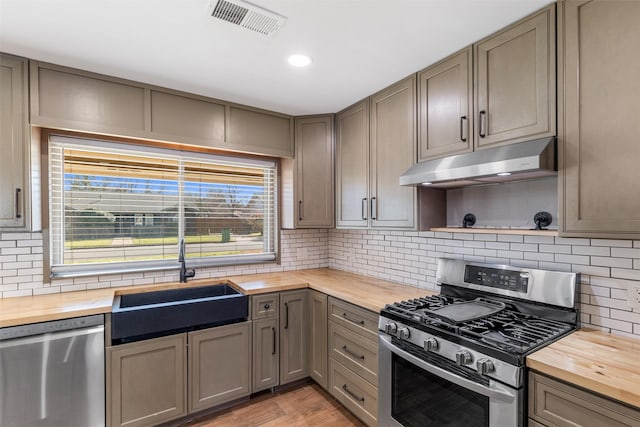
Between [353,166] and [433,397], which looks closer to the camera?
[433,397]

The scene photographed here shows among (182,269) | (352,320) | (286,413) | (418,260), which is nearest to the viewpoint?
(352,320)

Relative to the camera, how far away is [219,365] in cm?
229

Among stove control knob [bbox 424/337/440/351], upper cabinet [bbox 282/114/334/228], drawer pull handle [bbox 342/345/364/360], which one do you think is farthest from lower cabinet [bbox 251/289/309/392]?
stove control knob [bbox 424/337/440/351]

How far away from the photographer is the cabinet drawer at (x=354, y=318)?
2.03 metres

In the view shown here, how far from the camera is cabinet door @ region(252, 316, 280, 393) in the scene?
245cm

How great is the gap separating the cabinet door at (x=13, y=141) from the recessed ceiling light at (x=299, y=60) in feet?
5.50

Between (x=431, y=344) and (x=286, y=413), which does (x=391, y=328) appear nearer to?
(x=431, y=344)

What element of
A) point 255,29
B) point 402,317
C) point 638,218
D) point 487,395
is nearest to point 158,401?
point 402,317

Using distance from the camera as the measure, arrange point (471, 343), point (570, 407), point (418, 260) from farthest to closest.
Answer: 1. point (418, 260)
2. point (471, 343)
3. point (570, 407)

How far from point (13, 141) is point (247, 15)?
1.68 meters

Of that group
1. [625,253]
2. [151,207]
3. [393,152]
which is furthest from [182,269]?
[625,253]

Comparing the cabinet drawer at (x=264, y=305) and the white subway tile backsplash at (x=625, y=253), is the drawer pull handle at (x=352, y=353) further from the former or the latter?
the white subway tile backsplash at (x=625, y=253)

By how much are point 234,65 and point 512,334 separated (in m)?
2.21

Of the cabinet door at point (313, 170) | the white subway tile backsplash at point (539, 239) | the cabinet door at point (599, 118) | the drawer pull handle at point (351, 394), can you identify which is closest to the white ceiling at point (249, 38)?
the cabinet door at point (599, 118)
